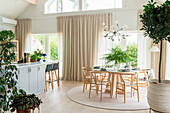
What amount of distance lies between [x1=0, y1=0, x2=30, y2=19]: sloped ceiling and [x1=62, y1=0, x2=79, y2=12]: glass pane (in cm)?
180

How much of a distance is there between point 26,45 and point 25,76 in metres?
3.95

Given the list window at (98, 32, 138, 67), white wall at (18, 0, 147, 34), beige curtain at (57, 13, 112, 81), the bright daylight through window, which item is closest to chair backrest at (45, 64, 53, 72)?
beige curtain at (57, 13, 112, 81)

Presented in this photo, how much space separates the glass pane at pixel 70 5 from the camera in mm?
7524

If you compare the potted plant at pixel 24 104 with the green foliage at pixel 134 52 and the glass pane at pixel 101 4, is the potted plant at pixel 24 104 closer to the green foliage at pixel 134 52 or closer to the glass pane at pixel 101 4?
the green foliage at pixel 134 52

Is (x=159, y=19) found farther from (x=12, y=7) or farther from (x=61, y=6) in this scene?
(x=12, y=7)

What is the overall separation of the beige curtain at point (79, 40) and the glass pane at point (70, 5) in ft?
1.52

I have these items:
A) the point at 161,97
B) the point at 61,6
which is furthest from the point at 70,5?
the point at 161,97

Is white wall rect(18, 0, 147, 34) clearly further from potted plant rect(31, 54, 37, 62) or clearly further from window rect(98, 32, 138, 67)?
potted plant rect(31, 54, 37, 62)

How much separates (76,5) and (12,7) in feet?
9.22

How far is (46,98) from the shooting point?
4664mm

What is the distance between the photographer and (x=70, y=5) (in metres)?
7.63

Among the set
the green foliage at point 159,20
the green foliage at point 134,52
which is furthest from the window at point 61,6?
the green foliage at point 159,20

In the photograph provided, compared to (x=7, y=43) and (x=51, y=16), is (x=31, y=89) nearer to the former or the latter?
(x=7, y=43)

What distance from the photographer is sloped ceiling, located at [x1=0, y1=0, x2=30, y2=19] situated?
7.09 metres
